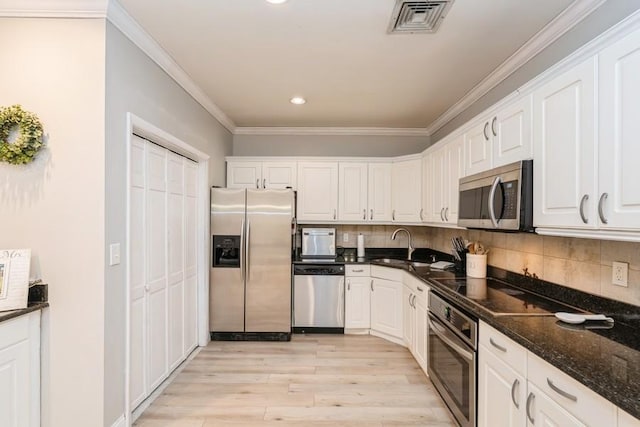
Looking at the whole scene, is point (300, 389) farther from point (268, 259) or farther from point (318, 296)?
point (268, 259)

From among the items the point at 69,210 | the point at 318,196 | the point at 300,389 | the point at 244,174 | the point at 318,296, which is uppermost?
the point at 244,174

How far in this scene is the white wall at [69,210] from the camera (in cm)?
209

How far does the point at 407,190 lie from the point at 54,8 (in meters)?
3.72

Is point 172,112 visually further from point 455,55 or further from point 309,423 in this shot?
point 309,423

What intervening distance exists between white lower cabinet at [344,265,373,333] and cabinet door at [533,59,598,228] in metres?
2.59

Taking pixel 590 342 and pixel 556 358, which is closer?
pixel 556 358

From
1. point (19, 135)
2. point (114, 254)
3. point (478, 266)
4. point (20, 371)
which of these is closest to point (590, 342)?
point (478, 266)

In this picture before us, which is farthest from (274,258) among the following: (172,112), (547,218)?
(547,218)

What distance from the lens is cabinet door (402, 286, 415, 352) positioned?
3.65 meters

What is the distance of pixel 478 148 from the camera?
109 inches

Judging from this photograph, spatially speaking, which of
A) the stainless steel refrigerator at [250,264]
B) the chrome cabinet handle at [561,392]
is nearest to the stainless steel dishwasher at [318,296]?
the stainless steel refrigerator at [250,264]

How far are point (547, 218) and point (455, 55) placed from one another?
152 centimetres

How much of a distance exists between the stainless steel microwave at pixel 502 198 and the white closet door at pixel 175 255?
8.31 feet

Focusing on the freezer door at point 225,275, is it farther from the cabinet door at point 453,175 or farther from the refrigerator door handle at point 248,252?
the cabinet door at point 453,175
